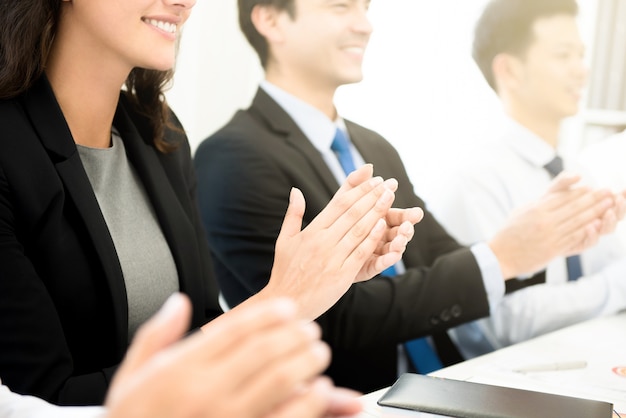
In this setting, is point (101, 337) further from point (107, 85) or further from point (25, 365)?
point (107, 85)

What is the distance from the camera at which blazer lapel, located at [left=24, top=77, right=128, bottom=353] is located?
4.04 ft

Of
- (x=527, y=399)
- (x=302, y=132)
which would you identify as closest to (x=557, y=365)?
(x=527, y=399)

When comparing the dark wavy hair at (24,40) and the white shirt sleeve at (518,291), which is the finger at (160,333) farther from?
the white shirt sleeve at (518,291)

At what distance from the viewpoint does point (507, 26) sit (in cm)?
216

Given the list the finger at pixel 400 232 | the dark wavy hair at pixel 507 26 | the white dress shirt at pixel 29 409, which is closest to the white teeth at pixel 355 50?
the dark wavy hair at pixel 507 26

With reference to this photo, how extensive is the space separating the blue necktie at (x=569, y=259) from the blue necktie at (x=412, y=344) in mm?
486

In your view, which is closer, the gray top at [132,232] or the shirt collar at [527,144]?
the gray top at [132,232]

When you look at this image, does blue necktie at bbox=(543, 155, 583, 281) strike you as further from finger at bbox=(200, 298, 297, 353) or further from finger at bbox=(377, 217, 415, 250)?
finger at bbox=(200, 298, 297, 353)

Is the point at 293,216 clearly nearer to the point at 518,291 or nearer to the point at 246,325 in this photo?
the point at 246,325

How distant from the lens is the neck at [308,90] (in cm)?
185

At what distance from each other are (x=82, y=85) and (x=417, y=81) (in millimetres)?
1051

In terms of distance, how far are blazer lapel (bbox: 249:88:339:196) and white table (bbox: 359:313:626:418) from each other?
1.92 feet

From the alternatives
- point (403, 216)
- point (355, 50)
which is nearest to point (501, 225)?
point (355, 50)

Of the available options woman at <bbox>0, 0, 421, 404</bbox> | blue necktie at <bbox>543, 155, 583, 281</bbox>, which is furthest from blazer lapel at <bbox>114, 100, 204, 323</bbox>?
blue necktie at <bbox>543, 155, 583, 281</bbox>
